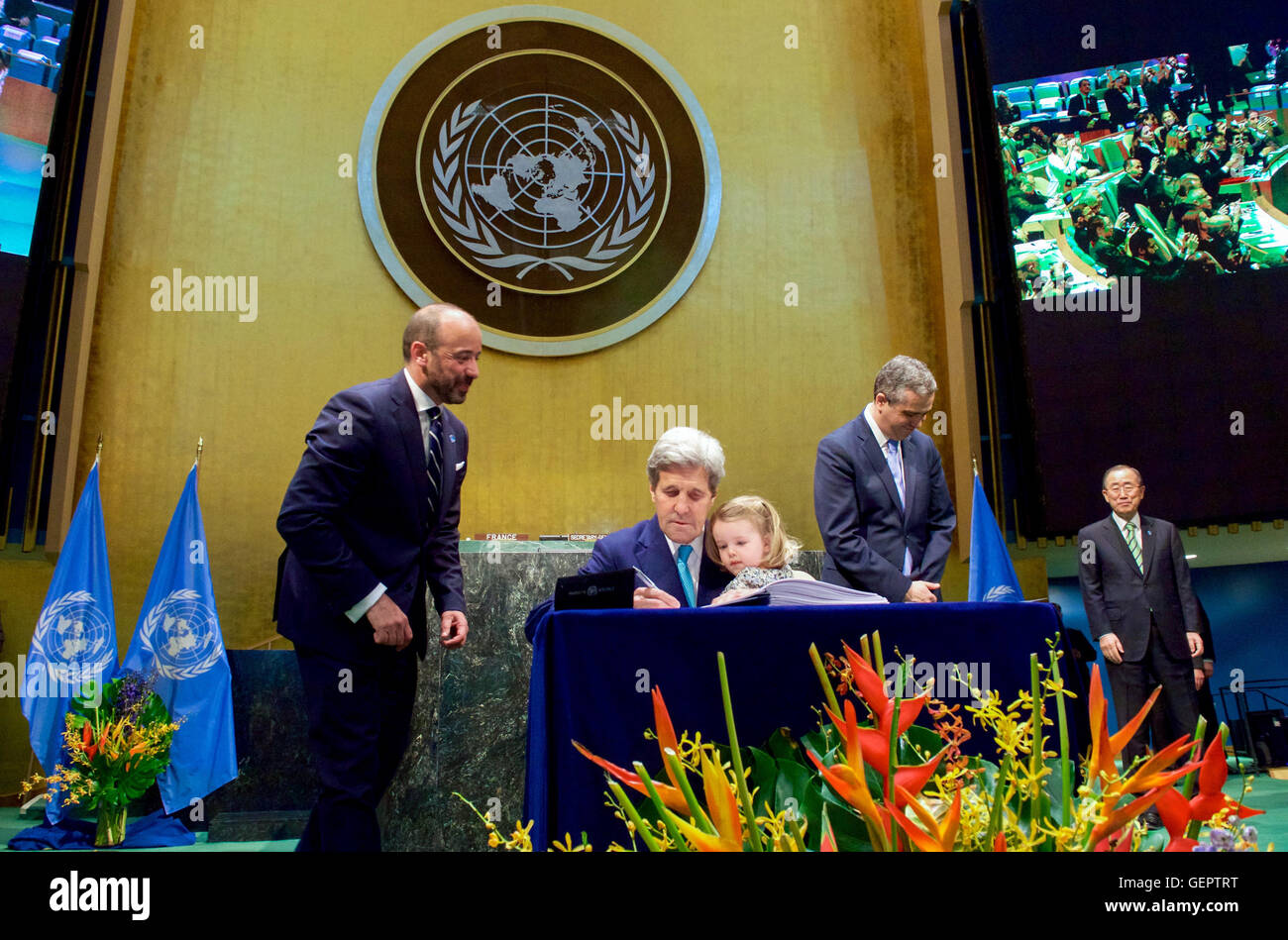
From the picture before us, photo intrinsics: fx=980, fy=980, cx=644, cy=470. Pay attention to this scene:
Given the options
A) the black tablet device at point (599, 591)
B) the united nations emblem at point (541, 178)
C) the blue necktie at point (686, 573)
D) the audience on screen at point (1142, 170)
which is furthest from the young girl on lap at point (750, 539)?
the audience on screen at point (1142, 170)

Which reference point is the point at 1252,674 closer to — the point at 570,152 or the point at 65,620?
the point at 570,152

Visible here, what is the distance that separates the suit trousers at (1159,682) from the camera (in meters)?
4.40

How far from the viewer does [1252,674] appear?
820cm

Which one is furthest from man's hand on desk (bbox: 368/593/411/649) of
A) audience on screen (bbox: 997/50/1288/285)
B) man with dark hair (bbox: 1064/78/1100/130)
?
man with dark hair (bbox: 1064/78/1100/130)

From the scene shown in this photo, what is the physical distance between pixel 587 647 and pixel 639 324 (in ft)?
12.2

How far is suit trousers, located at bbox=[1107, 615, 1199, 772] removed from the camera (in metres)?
4.40

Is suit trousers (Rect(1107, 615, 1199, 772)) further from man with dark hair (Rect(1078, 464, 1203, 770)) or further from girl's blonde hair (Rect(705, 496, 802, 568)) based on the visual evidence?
girl's blonde hair (Rect(705, 496, 802, 568))

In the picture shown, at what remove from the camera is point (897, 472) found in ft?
10.3

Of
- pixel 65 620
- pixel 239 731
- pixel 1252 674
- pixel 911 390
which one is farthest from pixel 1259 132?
pixel 65 620

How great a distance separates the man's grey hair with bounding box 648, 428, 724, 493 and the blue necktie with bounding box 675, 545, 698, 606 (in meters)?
0.18

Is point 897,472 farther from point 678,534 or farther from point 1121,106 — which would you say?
point 1121,106

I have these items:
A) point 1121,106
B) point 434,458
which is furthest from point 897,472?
point 1121,106

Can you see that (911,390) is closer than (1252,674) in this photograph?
Yes
